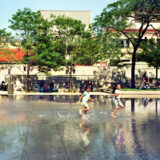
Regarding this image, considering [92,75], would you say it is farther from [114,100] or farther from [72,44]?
[114,100]

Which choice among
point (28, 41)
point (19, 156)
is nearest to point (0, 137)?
point (19, 156)

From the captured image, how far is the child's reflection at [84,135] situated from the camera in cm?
905

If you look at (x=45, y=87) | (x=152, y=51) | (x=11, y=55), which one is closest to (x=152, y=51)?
(x=152, y=51)

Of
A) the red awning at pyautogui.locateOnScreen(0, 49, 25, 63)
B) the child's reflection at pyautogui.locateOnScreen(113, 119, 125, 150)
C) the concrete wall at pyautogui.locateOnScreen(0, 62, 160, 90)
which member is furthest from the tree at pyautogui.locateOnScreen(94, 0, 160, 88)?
the child's reflection at pyautogui.locateOnScreen(113, 119, 125, 150)

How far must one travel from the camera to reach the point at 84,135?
10.5m

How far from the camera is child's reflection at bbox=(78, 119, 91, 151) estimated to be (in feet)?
29.7

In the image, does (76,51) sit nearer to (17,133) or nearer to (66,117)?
(66,117)

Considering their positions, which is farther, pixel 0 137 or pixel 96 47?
pixel 96 47

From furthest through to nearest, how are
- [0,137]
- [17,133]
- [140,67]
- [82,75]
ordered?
[140,67] < [82,75] < [17,133] < [0,137]

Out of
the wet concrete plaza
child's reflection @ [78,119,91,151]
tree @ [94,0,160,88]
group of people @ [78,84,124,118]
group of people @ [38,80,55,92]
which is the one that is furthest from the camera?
group of people @ [38,80,55,92]

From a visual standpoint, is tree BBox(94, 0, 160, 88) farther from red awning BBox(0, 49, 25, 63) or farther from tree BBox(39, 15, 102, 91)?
red awning BBox(0, 49, 25, 63)

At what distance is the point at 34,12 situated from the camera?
3631 centimetres

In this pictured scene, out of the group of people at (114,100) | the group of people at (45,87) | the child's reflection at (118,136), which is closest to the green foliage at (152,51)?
the group of people at (45,87)

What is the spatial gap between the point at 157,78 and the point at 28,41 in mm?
20351
